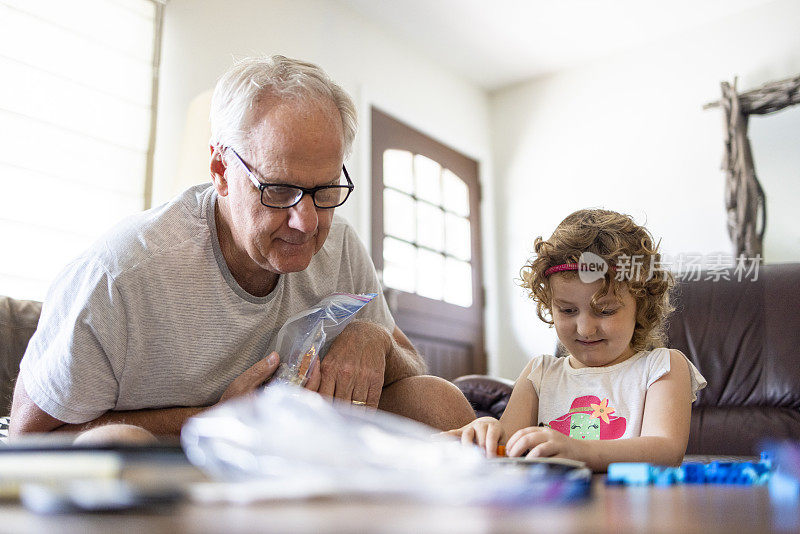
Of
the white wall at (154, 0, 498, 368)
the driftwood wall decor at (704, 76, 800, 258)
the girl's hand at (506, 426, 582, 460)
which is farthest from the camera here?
the driftwood wall decor at (704, 76, 800, 258)

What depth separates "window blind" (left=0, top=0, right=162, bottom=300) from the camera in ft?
8.46

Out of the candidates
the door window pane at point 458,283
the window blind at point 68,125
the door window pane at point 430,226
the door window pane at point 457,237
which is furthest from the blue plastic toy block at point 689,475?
the door window pane at point 457,237

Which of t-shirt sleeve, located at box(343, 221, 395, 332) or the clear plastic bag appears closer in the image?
the clear plastic bag

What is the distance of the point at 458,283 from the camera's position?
4750 millimetres

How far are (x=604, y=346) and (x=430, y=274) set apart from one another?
122 inches

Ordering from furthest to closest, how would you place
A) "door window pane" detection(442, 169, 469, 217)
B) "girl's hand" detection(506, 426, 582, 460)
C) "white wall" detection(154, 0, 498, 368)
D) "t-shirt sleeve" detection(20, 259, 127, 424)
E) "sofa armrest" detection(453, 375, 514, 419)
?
"door window pane" detection(442, 169, 469, 217), "white wall" detection(154, 0, 498, 368), "sofa armrest" detection(453, 375, 514, 419), "t-shirt sleeve" detection(20, 259, 127, 424), "girl's hand" detection(506, 426, 582, 460)

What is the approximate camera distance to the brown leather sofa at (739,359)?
2053 mm

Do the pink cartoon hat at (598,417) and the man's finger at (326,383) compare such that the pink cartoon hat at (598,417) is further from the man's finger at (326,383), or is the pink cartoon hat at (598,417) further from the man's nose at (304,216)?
the man's nose at (304,216)

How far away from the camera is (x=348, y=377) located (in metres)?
1.22

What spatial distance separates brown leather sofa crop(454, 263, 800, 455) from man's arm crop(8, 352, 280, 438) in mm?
1167

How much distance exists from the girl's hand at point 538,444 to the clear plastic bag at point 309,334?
457mm

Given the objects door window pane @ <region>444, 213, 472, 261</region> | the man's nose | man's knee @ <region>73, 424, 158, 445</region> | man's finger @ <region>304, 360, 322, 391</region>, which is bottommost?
man's knee @ <region>73, 424, 158, 445</region>

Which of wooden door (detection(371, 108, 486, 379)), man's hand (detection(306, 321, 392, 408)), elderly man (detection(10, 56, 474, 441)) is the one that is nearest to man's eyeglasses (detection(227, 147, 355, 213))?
elderly man (detection(10, 56, 474, 441))

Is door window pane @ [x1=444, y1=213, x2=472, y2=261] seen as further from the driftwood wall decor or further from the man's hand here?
the man's hand
